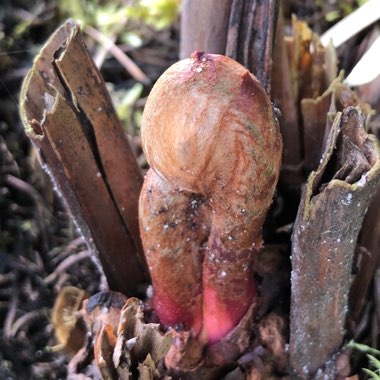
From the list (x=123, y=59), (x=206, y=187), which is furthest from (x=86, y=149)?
(x=123, y=59)

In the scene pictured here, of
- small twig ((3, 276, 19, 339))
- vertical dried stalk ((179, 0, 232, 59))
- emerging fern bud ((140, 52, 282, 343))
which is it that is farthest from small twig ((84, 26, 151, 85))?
emerging fern bud ((140, 52, 282, 343))

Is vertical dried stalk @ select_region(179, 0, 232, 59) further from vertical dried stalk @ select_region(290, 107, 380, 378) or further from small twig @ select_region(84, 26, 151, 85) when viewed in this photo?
small twig @ select_region(84, 26, 151, 85)

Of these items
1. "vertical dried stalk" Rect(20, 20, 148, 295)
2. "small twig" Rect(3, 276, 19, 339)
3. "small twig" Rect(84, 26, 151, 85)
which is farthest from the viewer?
"small twig" Rect(84, 26, 151, 85)

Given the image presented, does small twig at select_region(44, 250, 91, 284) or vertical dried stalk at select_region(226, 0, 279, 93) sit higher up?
vertical dried stalk at select_region(226, 0, 279, 93)

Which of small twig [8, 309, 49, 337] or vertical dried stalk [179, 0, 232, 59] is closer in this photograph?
vertical dried stalk [179, 0, 232, 59]

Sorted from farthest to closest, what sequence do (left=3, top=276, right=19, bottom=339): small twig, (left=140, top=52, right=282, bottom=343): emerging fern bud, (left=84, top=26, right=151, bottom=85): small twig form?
1. (left=84, top=26, right=151, bottom=85): small twig
2. (left=3, top=276, right=19, bottom=339): small twig
3. (left=140, top=52, right=282, bottom=343): emerging fern bud

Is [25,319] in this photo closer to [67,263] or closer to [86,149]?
[67,263]

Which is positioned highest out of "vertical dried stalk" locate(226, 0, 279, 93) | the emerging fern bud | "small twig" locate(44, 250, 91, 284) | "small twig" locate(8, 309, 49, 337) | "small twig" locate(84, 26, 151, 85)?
"small twig" locate(84, 26, 151, 85)
